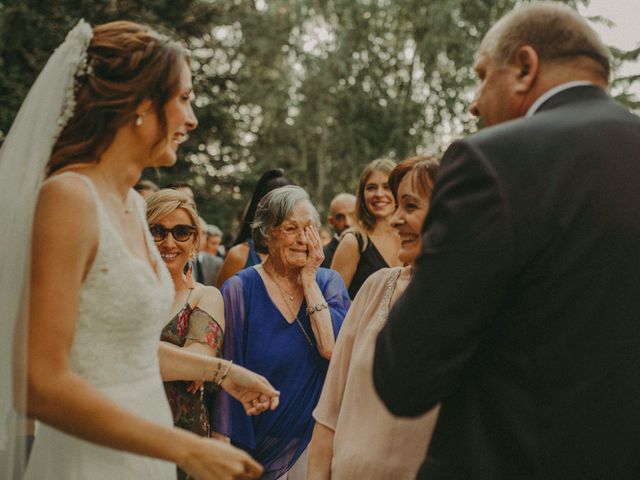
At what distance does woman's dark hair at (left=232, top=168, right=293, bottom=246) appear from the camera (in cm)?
566

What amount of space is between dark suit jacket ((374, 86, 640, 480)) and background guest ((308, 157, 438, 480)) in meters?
0.81

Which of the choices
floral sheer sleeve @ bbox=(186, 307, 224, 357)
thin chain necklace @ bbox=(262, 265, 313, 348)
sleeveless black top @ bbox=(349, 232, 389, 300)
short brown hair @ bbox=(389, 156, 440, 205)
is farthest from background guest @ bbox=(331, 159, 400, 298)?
short brown hair @ bbox=(389, 156, 440, 205)

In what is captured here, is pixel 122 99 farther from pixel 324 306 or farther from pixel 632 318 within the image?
pixel 324 306

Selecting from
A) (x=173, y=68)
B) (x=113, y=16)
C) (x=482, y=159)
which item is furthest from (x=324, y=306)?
(x=113, y=16)

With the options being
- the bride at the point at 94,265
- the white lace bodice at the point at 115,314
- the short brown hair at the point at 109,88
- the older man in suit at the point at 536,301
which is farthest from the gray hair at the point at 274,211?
the older man in suit at the point at 536,301

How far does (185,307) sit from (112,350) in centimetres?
160

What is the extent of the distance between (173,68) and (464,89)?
18831mm

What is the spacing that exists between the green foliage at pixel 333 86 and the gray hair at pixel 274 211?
14035 mm

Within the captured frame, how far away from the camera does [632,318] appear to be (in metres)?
1.67

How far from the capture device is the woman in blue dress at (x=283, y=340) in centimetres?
397

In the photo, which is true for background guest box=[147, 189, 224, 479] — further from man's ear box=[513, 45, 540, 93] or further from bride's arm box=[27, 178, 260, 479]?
man's ear box=[513, 45, 540, 93]

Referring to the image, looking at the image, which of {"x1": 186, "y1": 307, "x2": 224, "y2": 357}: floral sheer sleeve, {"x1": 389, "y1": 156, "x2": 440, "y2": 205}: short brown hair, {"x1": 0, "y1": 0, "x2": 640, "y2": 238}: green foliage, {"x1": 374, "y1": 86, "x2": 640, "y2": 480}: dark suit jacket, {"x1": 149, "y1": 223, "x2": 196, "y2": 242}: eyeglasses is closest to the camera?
{"x1": 374, "y1": 86, "x2": 640, "y2": 480}: dark suit jacket

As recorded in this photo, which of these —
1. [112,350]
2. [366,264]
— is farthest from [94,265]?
[366,264]

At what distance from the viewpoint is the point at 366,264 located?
5227 mm
